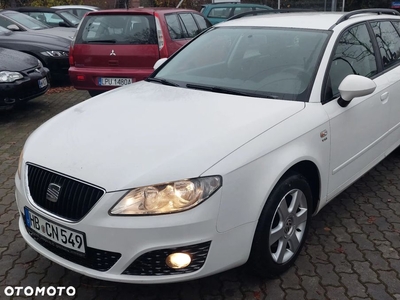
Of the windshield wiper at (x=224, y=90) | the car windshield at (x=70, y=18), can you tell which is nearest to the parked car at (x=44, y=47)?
the car windshield at (x=70, y=18)

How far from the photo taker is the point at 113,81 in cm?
688

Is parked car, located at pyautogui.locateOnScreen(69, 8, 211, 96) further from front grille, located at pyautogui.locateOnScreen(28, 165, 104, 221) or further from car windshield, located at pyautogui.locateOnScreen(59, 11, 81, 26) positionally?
car windshield, located at pyautogui.locateOnScreen(59, 11, 81, 26)

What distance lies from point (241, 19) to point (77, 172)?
2464 millimetres

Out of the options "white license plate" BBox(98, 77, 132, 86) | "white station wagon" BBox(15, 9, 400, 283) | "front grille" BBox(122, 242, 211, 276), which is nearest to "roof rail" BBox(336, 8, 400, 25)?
"white station wagon" BBox(15, 9, 400, 283)

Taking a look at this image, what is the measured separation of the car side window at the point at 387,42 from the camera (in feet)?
13.9

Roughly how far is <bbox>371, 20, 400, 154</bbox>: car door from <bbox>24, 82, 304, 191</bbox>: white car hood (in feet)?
4.71

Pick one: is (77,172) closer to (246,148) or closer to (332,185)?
(246,148)

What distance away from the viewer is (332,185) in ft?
11.2

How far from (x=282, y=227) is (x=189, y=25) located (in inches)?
232

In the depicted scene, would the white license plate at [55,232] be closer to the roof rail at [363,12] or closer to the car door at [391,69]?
the roof rail at [363,12]

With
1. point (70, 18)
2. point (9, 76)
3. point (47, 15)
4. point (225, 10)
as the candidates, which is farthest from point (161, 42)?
point (225, 10)

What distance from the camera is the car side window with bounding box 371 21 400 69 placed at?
4.23 metres

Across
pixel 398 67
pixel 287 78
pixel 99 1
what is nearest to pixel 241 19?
pixel 287 78

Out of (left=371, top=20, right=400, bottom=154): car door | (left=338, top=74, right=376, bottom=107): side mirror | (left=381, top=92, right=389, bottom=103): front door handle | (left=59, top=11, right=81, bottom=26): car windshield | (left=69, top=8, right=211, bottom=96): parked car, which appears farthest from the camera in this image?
(left=59, top=11, right=81, bottom=26): car windshield
